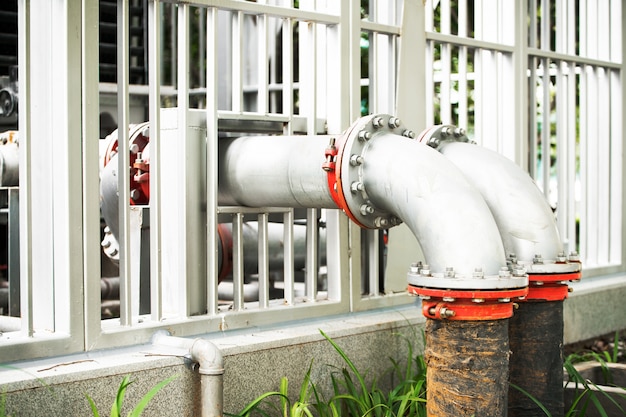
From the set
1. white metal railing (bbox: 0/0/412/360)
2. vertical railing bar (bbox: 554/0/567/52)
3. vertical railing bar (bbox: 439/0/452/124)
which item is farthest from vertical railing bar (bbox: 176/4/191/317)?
vertical railing bar (bbox: 554/0/567/52)

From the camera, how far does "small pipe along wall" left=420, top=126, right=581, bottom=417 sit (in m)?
4.05

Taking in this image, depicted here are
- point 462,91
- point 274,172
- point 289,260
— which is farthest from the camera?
point 462,91

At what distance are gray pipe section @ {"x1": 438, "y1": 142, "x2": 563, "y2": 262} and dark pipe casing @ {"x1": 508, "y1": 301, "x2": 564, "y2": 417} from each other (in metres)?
0.25

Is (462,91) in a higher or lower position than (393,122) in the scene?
higher

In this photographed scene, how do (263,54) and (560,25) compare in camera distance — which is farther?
(560,25)

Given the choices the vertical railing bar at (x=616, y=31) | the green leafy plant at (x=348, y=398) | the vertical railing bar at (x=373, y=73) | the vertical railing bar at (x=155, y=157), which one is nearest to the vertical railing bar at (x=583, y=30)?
the vertical railing bar at (x=616, y=31)

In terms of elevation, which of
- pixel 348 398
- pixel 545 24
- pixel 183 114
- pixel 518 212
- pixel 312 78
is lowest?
pixel 348 398

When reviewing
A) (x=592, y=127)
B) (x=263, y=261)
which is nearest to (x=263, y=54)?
(x=263, y=261)

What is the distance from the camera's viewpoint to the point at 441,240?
3498mm

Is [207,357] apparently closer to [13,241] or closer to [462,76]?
[13,241]

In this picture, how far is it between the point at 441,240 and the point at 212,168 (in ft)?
3.87

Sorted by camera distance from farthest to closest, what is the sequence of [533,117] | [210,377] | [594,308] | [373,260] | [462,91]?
[594,308] → [533,117] → [462,91] → [373,260] → [210,377]

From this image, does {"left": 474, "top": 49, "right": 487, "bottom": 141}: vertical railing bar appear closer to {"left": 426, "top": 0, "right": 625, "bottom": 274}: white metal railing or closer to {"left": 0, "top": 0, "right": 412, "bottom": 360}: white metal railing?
{"left": 426, "top": 0, "right": 625, "bottom": 274}: white metal railing

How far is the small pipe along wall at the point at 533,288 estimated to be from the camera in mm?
4051
